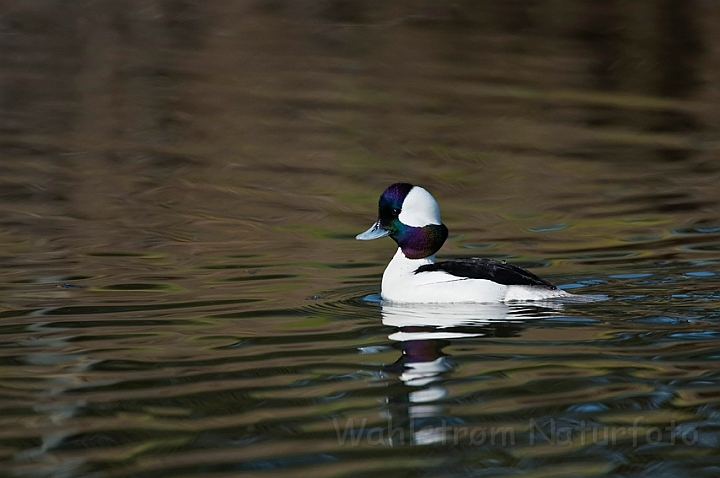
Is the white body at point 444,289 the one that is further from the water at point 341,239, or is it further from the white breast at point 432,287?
the water at point 341,239

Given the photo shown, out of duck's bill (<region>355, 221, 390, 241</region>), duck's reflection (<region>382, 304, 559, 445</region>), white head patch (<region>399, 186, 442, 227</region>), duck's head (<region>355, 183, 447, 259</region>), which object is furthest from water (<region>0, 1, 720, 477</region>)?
white head patch (<region>399, 186, 442, 227</region>)

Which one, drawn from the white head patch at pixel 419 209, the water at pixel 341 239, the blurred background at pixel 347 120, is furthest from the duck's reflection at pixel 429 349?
the blurred background at pixel 347 120

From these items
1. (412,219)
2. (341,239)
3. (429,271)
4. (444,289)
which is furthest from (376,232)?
(341,239)

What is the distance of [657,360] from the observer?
6891 mm

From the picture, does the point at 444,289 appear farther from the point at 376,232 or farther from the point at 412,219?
the point at 376,232

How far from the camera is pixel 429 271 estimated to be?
8.64 m

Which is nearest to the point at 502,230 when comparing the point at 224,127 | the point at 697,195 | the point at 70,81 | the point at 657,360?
the point at 697,195

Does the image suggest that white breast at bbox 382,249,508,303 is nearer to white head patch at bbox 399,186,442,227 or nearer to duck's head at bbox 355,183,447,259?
duck's head at bbox 355,183,447,259

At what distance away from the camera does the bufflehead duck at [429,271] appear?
8344 millimetres

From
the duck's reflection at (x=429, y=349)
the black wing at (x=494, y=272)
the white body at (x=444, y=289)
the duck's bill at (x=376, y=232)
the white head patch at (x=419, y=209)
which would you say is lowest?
the duck's reflection at (x=429, y=349)

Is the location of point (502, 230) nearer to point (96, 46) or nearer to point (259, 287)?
point (259, 287)

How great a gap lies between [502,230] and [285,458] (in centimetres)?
624

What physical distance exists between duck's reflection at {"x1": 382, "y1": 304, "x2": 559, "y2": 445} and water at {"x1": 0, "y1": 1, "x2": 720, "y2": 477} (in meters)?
0.02

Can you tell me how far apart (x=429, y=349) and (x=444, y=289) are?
1.28 meters
